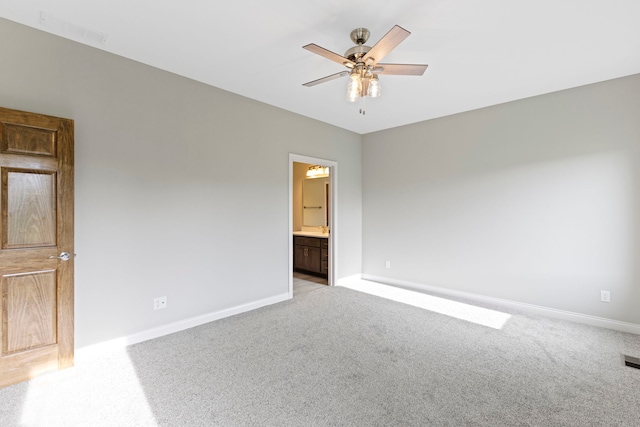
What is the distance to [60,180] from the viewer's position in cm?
233

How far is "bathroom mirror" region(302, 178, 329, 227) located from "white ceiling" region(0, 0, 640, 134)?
2.62 metres

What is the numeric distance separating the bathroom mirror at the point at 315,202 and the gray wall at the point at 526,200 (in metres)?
1.22

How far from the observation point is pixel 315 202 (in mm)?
6129

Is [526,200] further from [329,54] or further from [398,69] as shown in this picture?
[329,54]

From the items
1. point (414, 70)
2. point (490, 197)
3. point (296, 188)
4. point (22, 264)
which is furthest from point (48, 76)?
point (490, 197)

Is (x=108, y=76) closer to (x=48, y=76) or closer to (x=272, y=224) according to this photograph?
(x=48, y=76)

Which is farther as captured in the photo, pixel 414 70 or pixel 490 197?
pixel 490 197

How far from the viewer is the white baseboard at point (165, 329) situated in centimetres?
259

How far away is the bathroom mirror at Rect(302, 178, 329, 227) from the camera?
5.97m

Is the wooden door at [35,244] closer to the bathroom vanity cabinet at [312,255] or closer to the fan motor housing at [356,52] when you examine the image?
the fan motor housing at [356,52]

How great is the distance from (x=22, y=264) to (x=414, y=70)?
130 inches

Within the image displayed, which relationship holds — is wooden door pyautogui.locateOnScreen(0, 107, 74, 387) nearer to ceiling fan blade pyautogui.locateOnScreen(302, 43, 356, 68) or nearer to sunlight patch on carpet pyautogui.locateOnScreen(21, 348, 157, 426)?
sunlight patch on carpet pyautogui.locateOnScreen(21, 348, 157, 426)

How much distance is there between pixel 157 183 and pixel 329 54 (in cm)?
207

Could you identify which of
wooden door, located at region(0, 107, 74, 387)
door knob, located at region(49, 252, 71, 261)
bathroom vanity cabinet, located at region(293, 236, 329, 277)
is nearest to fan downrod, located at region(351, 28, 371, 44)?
wooden door, located at region(0, 107, 74, 387)
